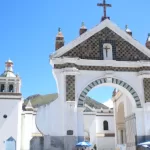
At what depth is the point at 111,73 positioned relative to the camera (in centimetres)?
1902

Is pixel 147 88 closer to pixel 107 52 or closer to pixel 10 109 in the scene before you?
pixel 107 52

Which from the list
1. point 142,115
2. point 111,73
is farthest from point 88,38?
point 142,115

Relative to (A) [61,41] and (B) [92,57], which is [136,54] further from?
(A) [61,41]

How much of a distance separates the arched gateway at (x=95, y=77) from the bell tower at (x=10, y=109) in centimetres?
960

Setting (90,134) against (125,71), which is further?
(90,134)

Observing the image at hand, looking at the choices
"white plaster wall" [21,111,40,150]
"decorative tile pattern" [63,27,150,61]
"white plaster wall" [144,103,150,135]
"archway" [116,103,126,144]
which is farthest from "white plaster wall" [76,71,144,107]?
"white plaster wall" [21,111,40,150]

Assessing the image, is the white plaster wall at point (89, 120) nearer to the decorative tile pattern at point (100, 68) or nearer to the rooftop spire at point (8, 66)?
the rooftop spire at point (8, 66)

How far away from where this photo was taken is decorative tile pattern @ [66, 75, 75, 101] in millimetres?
18156

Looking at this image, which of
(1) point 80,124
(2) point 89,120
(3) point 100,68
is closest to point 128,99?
(3) point 100,68

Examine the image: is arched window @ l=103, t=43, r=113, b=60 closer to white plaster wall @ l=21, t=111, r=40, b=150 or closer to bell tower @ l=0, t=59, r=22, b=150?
bell tower @ l=0, t=59, r=22, b=150

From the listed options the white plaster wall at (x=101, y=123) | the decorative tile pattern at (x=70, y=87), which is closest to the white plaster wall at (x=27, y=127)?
the white plaster wall at (x=101, y=123)

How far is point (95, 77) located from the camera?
62.1ft

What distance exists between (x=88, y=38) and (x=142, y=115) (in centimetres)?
546

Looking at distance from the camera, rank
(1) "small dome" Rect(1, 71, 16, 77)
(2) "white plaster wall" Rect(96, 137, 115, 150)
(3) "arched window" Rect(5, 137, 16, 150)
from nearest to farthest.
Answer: (3) "arched window" Rect(5, 137, 16, 150) < (1) "small dome" Rect(1, 71, 16, 77) < (2) "white plaster wall" Rect(96, 137, 115, 150)
